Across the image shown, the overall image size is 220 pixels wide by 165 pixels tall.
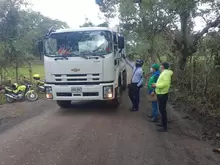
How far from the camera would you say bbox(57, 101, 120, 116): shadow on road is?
864 cm

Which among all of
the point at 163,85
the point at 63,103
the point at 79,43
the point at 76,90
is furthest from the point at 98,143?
the point at 63,103

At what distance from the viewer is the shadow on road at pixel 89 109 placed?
8638 millimetres

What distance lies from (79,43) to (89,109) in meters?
2.43

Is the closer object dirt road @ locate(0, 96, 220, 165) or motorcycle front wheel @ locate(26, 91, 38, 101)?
dirt road @ locate(0, 96, 220, 165)

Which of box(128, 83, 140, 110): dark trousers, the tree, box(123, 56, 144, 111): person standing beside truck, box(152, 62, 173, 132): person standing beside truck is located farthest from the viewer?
the tree

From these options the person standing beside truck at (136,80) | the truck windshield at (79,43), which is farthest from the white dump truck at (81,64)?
the person standing beside truck at (136,80)

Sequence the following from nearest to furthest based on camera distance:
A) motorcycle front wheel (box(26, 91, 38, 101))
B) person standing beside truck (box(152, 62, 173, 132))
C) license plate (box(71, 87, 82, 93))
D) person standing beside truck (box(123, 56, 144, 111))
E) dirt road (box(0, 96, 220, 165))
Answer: dirt road (box(0, 96, 220, 165)) < person standing beside truck (box(152, 62, 173, 132)) < license plate (box(71, 87, 82, 93)) < person standing beside truck (box(123, 56, 144, 111)) < motorcycle front wheel (box(26, 91, 38, 101))

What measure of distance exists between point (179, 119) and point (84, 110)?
322cm

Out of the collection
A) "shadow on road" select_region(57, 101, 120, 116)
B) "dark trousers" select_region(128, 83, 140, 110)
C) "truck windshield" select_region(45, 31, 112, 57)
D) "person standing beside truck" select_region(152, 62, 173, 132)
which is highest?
"truck windshield" select_region(45, 31, 112, 57)

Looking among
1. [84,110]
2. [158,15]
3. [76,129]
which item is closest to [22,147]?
[76,129]

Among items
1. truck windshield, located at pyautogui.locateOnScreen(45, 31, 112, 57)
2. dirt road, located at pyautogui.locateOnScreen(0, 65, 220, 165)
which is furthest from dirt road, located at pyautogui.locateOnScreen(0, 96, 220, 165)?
truck windshield, located at pyautogui.locateOnScreen(45, 31, 112, 57)

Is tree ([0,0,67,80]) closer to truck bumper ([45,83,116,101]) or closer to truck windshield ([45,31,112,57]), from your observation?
truck windshield ([45,31,112,57])

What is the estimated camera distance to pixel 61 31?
8266 millimetres

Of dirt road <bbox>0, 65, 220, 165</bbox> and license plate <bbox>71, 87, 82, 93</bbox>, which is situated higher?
Answer: license plate <bbox>71, 87, 82, 93</bbox>
